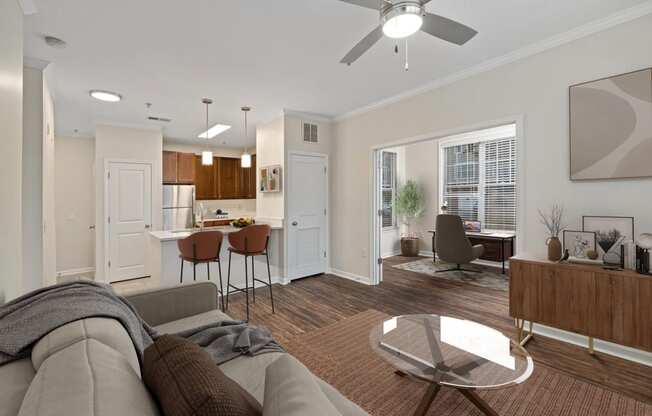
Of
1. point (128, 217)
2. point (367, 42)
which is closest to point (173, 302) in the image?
point (367, 42)

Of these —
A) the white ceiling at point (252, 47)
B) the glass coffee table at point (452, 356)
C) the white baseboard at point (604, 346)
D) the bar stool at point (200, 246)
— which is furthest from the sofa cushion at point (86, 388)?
the white baseboard at point (604, 346)

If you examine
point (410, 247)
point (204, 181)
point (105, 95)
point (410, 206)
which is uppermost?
point (105, 95)

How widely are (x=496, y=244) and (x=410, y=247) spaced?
1682mm

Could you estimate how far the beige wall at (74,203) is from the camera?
216 inches

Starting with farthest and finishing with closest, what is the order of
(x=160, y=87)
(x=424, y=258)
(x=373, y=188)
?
(x=424, y=258) → (x=373, y=188) → (x=160, y=87)

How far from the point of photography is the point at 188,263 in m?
3.88

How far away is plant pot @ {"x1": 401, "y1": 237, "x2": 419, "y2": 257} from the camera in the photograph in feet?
21.6

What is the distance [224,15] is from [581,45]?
2.91 metres

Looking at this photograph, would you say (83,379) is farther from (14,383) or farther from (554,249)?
(554,249)

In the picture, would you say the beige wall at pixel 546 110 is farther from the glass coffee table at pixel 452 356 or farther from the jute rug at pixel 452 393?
the glass coffee table at pixel 452 356

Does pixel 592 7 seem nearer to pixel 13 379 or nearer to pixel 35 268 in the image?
pixel 13 379

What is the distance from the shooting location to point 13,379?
2.59ft

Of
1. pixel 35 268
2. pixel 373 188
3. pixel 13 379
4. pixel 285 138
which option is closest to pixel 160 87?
pixel 285 138

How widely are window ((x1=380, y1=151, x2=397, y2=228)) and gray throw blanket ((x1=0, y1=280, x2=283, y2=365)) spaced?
5419 mm
